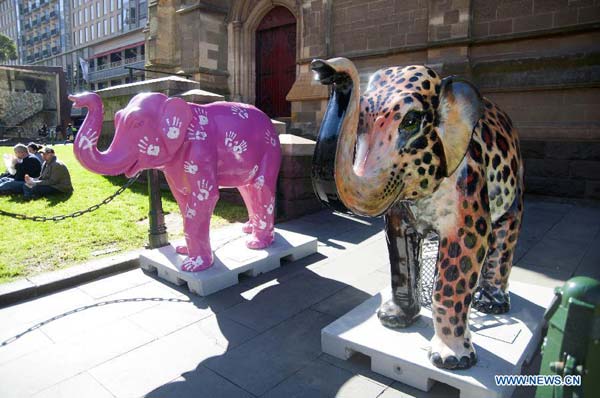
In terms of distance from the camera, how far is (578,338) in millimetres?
1479

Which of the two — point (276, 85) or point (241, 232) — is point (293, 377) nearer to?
point (241, 232)

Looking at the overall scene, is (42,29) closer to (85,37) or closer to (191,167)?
(85,37)

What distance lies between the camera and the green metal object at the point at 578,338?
57.2 inches

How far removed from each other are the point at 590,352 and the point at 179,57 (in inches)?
566

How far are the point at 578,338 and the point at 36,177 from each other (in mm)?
10148

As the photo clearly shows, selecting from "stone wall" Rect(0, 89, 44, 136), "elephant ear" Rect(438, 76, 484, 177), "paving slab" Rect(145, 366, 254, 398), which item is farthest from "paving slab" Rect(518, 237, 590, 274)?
"stone wall" Rect(0, 89, 44, 136)

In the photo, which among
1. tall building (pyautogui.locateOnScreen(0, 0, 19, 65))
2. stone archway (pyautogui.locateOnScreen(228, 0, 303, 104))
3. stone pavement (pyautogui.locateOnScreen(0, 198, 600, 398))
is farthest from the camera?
tall building (pyautogui.locateOnScreen(0, 0, 19, 65))

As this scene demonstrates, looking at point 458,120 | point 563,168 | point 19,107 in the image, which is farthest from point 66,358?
point 19,107

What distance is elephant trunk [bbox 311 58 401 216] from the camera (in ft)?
6.39

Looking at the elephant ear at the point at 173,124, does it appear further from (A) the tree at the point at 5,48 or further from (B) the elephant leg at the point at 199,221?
(A) the tree at the point at 5,48

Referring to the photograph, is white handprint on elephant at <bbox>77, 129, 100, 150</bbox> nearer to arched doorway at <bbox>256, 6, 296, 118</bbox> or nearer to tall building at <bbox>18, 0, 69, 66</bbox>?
arched doorway at <bbox>256, 6, 296, 118</bbox>

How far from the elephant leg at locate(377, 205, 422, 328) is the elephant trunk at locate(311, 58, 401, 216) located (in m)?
0.88

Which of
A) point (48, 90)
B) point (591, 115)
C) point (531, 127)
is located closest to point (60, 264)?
point (531, 127)

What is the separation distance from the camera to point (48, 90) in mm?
34094
